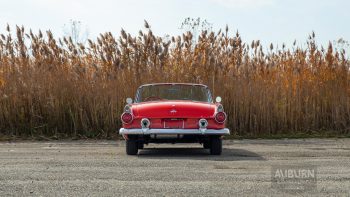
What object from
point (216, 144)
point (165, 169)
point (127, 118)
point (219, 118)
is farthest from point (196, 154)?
point (165, 169)

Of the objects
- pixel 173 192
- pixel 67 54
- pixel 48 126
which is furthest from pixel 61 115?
pixel 173 192

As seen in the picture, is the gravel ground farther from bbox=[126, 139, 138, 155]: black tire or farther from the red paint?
the red paint

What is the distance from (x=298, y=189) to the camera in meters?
6.33

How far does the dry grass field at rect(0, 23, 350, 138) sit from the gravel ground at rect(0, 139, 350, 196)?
148 centimetres

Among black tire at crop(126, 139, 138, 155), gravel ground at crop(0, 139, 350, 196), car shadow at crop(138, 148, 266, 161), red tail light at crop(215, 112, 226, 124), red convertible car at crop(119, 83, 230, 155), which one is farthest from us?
black tire at crop(126, 139, 138, 155)

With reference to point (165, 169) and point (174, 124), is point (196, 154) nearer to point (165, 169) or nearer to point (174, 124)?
point (174, 124)

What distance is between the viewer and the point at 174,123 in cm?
962

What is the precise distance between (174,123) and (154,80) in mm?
4241

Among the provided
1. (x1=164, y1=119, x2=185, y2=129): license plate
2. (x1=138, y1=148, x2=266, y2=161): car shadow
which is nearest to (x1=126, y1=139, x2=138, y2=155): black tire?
(x1=138, y1=148, x2=266, y2=161): car shadow

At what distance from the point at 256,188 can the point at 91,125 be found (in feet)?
24.6

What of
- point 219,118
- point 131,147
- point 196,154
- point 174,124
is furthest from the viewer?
point 196,154

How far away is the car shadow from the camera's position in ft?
30.8

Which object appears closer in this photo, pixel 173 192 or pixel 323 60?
pixel 173 192

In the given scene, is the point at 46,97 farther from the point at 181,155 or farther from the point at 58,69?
the point at 181,155
